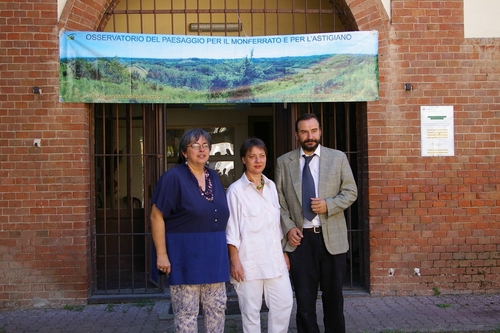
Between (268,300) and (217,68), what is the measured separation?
Answer: 3.06 metres

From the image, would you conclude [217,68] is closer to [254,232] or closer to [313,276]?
[254,232]


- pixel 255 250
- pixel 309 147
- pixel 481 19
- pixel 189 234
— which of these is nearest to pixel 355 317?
pixel 255 250

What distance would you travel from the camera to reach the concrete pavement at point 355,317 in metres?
4.94

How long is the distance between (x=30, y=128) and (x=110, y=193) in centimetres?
193

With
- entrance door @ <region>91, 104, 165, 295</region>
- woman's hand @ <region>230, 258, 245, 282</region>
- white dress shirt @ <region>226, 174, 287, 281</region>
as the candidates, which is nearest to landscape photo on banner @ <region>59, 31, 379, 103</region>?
entrance door @ <region>91, 104, 165, 295</region>

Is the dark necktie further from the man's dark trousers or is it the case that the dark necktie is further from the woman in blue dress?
the woman in blue dress

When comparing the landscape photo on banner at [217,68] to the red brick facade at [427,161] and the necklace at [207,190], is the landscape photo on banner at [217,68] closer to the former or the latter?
the red brick facade at [427,161]

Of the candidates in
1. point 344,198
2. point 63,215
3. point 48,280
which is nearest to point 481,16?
point 344,198

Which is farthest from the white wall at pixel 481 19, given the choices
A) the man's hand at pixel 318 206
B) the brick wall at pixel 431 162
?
the man's hand at pixel 318 206

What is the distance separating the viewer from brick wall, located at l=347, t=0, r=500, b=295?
5.97m

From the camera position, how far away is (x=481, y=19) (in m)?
6.07

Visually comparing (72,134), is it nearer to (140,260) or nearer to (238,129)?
(140,260)

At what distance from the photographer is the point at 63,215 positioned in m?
5.76

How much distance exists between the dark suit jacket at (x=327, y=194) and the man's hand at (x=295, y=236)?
4 cm
